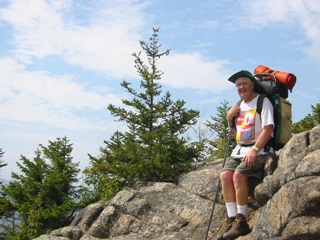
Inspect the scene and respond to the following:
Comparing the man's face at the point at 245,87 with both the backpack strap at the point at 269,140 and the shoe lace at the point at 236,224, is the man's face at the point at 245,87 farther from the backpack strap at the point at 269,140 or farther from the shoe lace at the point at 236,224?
the shoe lace at the point at 236,224

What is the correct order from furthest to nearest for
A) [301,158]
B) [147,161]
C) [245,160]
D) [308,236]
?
[147,161], [245,160], [301,158], [308,236]

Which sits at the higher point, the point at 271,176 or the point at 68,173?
the point at 68,173

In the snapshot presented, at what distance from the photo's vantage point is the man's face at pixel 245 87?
24.9 ft

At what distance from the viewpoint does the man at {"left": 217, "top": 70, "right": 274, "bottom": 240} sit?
716 centimetres

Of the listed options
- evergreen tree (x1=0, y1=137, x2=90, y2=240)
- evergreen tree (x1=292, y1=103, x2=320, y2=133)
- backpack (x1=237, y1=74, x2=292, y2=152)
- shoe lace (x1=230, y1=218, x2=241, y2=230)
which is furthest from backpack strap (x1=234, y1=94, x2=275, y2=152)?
evergreen tree (x1=0, y1=137, x2=90, y2=240)

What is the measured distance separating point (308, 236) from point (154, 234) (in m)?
3.48

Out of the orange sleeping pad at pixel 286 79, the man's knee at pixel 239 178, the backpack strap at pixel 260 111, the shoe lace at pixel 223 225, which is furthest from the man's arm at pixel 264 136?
the shoe lace at pixel 223 225

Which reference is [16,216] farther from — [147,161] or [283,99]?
[283,99]

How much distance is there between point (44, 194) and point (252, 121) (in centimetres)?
706

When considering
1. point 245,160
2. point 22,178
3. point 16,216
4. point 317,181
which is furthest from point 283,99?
point 16,216

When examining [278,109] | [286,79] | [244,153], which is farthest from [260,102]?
[244,153]

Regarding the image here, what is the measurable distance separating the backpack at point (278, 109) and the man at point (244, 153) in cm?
14

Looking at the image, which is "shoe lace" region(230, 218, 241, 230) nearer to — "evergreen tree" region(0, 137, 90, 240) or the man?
the man

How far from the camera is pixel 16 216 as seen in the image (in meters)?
13.7
